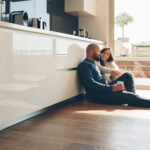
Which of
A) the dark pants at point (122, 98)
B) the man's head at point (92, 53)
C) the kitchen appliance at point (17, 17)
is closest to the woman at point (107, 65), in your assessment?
the man's head at point (92, 53)

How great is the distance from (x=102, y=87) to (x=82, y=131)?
125 centimetres

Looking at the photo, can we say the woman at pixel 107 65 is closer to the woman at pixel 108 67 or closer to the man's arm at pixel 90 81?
the woman at pixel 108 67

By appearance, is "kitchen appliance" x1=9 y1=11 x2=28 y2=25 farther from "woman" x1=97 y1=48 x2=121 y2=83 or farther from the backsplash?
"woman" x1=97 y1=48 x2=121 y2=83

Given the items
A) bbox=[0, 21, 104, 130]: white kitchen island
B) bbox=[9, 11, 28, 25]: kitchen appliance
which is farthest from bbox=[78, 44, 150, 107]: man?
bbox=[9, 11, 28, 25]: kitchen appliance

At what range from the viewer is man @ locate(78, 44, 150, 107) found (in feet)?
10.9

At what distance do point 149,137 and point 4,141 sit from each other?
1.17 m

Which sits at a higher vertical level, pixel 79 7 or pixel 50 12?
pixel 79 7

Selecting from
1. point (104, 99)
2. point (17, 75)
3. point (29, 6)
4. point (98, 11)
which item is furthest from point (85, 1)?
point (17, 75)

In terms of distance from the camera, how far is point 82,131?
2.22 metres

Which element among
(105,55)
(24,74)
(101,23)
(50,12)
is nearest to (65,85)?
(24,74)

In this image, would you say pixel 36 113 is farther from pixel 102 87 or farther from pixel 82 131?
pixel 102 87

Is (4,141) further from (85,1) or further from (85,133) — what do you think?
(85,1)

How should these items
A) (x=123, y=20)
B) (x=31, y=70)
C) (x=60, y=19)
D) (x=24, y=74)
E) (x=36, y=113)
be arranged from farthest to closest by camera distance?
(x=123, y=20), (x=60, y=19), (x=36, y=113), (x=31, y=70), (x=24, y=74)

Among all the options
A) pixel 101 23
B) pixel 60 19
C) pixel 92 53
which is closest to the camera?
pixel 92 53
